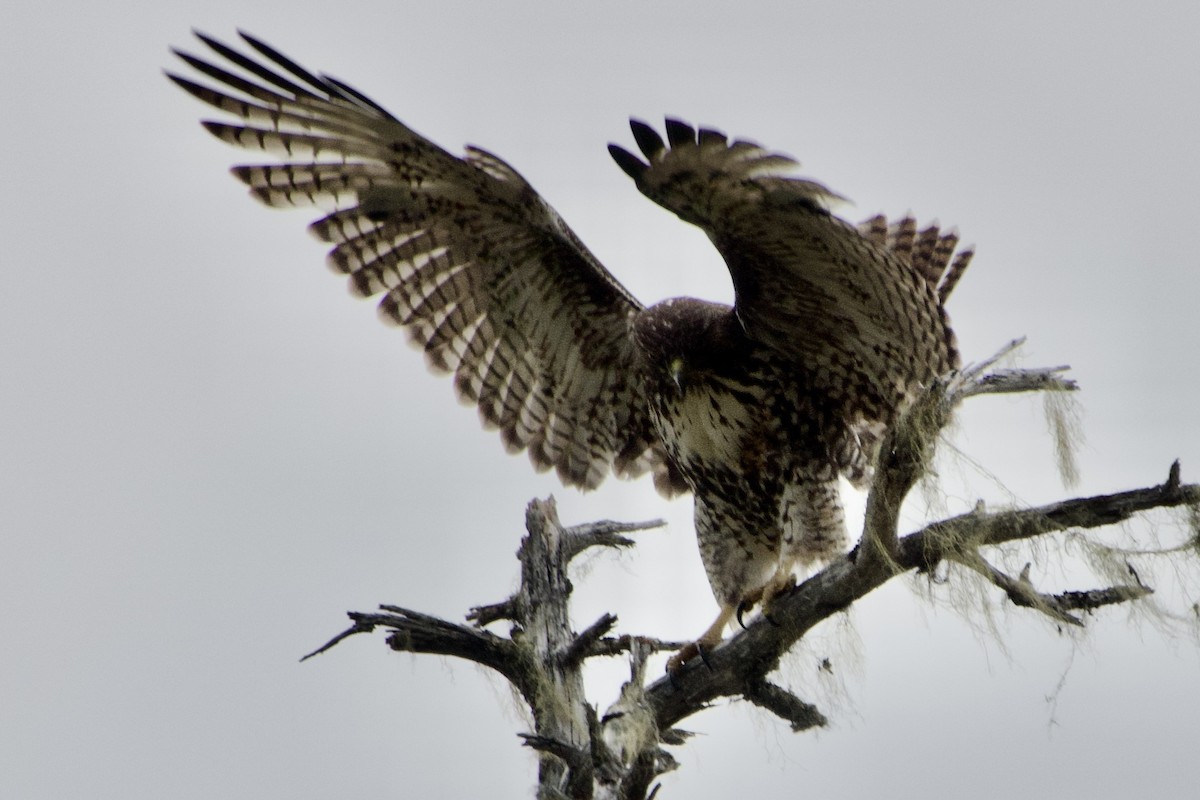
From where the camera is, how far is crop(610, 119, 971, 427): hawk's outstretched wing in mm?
5203

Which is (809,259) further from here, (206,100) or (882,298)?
(206,100)

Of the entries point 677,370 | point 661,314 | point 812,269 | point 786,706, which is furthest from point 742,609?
point 812,269

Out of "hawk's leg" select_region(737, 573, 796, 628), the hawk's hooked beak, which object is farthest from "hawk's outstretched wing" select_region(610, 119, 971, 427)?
"hawk's leg" select_region(737, 573, 796, 628)

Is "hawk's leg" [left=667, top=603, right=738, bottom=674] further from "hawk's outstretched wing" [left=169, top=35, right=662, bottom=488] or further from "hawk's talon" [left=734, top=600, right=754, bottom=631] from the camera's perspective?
"hawk's outstretched wing" [left=169, top=35, right=662, bottom=488]

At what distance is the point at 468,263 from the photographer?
731 cm

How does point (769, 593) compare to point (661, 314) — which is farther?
point (661, 314)

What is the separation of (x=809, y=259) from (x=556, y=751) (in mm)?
2329

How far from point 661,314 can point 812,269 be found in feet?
3.35

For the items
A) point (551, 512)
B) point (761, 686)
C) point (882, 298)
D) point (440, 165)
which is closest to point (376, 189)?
point (440, 165)

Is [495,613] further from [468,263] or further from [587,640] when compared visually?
[468,263]

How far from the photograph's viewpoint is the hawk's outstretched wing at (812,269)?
205 inches

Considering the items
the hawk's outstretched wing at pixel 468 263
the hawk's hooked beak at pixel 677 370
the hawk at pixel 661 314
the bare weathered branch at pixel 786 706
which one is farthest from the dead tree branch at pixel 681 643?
the hawk's outstretched wing at pixel 468 263

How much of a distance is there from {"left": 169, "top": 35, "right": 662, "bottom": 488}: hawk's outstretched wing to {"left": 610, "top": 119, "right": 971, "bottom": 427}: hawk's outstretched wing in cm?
125

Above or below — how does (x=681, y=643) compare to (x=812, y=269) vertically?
below
